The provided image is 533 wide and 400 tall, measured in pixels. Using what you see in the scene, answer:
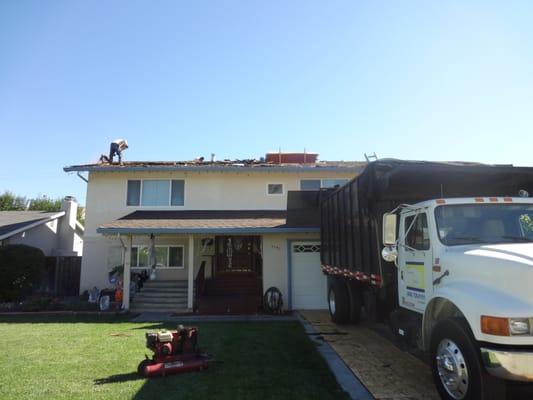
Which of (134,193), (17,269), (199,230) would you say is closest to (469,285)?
(199,230)

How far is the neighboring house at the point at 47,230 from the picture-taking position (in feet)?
52.5

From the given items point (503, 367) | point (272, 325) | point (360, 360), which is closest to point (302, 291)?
point (272, 325)

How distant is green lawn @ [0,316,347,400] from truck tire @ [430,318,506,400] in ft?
4.33

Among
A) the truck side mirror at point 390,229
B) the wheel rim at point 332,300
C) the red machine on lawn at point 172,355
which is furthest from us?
the wheel rim at point 332,300

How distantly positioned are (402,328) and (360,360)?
130cm

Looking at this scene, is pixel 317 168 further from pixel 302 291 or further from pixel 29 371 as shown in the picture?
pixel 29 371

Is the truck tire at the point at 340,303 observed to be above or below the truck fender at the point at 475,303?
below

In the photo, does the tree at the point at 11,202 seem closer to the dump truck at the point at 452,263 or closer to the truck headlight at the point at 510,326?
the dump truck at the point at 452,263

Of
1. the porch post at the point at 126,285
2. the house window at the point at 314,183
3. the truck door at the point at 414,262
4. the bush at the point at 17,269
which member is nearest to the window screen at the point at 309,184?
the house window at the point at 314,183

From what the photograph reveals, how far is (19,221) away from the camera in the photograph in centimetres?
1734

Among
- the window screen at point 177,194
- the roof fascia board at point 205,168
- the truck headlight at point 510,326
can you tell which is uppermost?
the roof fascia board at point 205,168

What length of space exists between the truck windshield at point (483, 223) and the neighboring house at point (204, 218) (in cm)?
831

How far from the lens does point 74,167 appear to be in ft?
49.6

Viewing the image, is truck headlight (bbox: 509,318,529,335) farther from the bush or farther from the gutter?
the bush
